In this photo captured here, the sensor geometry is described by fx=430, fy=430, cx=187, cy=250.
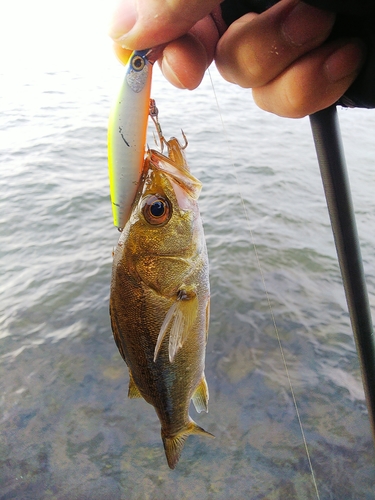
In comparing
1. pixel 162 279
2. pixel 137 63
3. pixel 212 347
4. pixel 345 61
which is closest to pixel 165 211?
pixel 162 279

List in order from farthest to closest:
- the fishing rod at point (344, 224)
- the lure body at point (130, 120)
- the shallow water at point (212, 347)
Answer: the shallow water at point (212, 347) → the fishing rod at point (344, 224) → the lure body at point (130, 120)

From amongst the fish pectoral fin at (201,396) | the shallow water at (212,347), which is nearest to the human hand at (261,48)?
the fish pectoral fin at (201,396)

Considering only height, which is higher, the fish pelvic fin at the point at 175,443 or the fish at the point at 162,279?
the fish at the point at 162,279

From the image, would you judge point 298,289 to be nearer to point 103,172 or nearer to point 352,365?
point 352,365

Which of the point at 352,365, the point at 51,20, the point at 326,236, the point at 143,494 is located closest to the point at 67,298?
the point at 143,494

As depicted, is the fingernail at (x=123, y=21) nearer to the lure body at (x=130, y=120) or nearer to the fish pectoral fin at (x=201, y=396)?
the lure body at (x=130, y=120)

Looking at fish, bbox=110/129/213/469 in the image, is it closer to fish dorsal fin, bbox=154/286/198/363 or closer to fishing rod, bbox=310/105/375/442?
fish dorsal fin, bbox=154/286/198/363

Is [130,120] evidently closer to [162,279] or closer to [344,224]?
[162,279]
